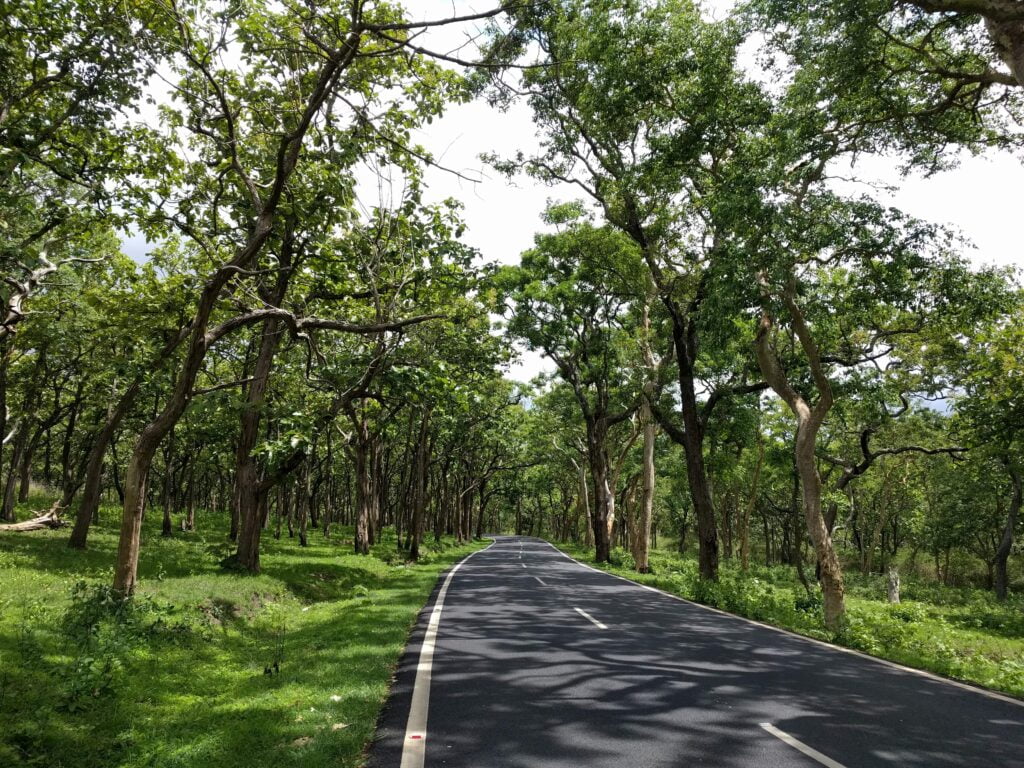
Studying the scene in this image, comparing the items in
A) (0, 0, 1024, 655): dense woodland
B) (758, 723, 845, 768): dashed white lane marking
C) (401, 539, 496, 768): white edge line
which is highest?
(0, 0, 1024, 655): dense woodland

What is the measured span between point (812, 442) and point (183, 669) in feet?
40.7

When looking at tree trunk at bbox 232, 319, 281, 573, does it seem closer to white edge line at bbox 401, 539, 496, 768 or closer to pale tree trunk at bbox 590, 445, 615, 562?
white edge line at bbox 401, 539, 496, 768

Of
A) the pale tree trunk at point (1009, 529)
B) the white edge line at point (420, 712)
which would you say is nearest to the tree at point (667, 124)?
the white edge line at point (420, 712)

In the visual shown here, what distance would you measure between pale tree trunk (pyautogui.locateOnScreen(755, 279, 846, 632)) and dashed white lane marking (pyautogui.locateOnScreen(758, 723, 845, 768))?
7.26 metres

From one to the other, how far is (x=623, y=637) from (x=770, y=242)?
7.28 meters

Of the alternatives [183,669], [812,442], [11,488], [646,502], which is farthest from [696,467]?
[11,488]

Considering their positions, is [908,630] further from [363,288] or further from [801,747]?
[363,288]

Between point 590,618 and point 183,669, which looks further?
point 590,618

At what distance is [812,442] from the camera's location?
504 inches

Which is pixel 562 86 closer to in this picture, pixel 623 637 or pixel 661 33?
pixel 661 33

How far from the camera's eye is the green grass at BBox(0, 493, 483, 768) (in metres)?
4.71

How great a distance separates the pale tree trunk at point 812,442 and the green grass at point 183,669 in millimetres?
8488

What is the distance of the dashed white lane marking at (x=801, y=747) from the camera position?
4471mm

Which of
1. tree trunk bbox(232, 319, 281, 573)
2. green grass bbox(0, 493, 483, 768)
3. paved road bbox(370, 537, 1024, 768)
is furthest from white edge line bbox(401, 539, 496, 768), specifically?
tree trunk bbox(232, 319, 281, 573)
